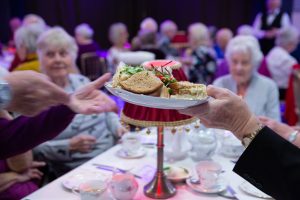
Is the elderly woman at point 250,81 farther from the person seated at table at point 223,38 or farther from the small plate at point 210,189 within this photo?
the person seated at table at point 223,38

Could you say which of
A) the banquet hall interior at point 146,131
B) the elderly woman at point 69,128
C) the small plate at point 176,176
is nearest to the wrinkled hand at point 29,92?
the banquet hall interior at point 146,131

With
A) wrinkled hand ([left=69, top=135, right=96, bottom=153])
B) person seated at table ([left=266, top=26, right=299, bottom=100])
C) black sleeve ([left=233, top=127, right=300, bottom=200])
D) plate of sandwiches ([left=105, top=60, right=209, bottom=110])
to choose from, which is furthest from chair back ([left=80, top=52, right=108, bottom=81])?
black sleeve ([left=233, top=127, right=300, bottom=200])

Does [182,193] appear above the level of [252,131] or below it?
below

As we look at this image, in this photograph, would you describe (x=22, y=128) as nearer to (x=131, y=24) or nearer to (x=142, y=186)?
(x=142, y=186)

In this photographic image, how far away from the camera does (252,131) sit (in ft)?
3.91

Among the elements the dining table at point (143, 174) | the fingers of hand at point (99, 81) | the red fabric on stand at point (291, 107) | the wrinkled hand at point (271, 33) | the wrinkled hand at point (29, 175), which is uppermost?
the fingers of hand at point (99, 81)

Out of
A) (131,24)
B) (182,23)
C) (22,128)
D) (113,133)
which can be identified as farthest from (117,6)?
(22,128)

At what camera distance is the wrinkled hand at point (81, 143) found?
2285 mm

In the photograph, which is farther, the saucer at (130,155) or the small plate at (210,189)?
the saucer at (130,155)

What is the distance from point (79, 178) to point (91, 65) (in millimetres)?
3880

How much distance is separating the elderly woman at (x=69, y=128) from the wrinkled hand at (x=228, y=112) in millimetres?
1211

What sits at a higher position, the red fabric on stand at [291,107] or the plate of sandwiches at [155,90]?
the plate of sandwiches at [155,90]

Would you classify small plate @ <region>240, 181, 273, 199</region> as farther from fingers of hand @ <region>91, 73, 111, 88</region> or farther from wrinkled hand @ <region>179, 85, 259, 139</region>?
fingers of hand @ <region>91, 73, 111, 88</region>

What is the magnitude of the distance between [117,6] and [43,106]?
Answer: 10.4m
